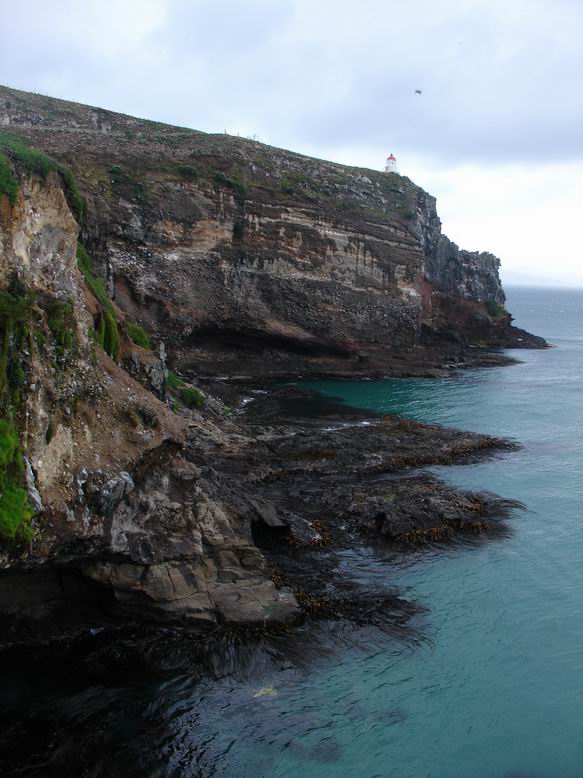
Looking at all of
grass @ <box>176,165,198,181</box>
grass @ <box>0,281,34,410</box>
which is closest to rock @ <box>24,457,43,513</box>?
grass @ <box>0,281,34,410</box>

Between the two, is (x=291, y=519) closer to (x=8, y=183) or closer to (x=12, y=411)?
(x=12, y=411)

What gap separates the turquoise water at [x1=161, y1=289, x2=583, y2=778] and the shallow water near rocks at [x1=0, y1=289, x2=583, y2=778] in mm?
33

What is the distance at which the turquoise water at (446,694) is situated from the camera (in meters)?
14.1

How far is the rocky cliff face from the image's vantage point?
159ft

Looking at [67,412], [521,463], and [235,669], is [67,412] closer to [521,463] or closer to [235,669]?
[235,669]

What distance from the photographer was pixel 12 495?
45.2 feet

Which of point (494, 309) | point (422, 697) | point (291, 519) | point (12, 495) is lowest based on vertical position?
point (422, 697)

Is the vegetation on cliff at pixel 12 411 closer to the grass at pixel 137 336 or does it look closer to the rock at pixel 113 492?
the rock at pixel 113 492

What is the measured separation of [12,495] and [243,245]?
41.6 meters

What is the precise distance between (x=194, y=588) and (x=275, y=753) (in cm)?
485

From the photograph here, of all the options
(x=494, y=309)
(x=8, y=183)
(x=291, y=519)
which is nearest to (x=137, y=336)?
(x=291, y=519)

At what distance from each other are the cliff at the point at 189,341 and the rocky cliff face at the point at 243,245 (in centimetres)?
18

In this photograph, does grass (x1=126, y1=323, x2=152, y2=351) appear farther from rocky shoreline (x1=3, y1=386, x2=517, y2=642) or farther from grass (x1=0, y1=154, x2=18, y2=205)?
grass (x1=0, y1=154, x2=18, y2=205)

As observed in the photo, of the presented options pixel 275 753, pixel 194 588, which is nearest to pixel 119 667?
pixel 194 588
